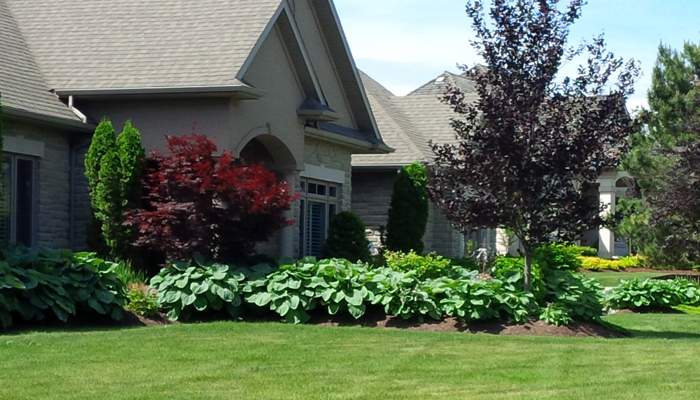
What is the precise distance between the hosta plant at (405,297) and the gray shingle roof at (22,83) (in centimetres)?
637

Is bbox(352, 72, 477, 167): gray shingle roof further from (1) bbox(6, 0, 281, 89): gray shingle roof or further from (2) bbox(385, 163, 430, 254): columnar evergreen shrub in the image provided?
(1) bbox(6, 0, 281, 89): gray shingle roof

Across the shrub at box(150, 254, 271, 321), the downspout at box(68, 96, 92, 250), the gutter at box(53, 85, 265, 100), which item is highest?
the gutter at box(53, 85, 265, 100)

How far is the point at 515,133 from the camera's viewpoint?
14414 mm

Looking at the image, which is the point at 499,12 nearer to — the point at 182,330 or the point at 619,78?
the point at 619,78

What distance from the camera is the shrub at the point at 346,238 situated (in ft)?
70.2

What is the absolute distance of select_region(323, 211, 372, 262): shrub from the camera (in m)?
21.4

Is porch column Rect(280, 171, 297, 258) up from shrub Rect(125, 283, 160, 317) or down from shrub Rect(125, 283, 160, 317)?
up

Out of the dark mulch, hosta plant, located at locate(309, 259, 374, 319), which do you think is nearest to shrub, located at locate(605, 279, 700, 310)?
the dark mulch

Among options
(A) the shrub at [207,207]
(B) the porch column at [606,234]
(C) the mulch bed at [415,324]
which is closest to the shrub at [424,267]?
(A) the shrub at [207,207]

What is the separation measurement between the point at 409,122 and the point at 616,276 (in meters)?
7.66

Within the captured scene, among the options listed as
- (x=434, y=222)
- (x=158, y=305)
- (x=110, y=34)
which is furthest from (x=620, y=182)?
(x=158, y=305)

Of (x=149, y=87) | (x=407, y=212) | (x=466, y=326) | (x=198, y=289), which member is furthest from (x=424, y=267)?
(x=407, y=212)

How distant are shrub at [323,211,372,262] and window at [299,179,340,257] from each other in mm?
627

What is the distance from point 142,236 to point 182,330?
408 centimetres
